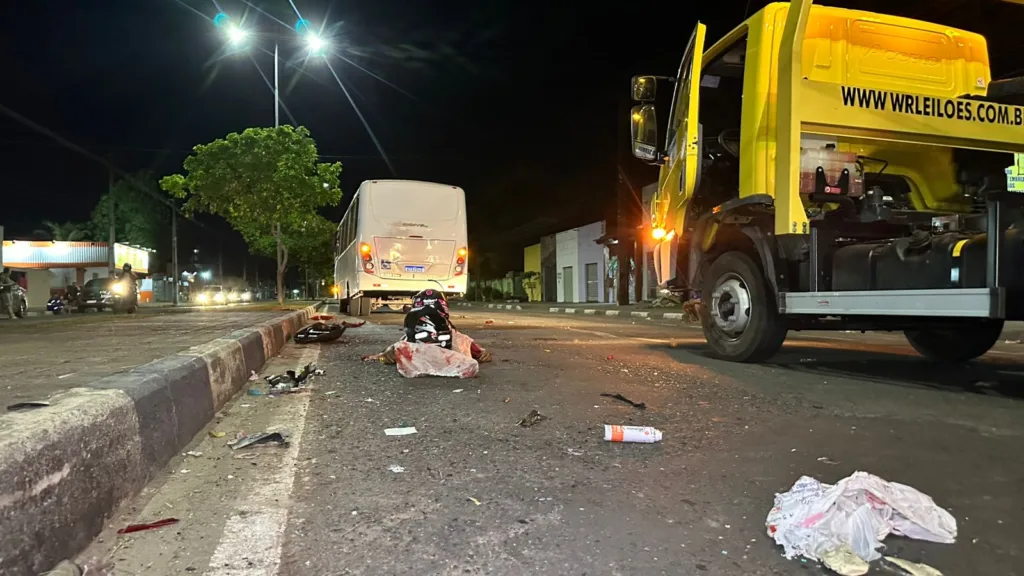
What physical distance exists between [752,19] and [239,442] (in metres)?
5.46

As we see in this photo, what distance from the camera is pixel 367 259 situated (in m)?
14.6

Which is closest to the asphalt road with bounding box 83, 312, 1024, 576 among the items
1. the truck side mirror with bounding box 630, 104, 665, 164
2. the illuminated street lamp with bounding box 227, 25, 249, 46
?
the truck side mirror with bounding box 630, 104, 665, 164

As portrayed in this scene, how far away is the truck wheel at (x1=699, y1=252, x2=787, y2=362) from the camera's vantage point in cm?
613

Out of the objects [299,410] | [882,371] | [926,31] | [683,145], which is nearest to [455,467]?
[299,410]

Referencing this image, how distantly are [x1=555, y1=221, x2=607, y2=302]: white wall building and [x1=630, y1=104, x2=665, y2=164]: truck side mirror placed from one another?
2252cm

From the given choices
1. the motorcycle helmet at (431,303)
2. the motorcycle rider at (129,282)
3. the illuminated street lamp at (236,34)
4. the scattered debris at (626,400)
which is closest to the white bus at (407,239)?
the illuminated street lamp at (236,34)

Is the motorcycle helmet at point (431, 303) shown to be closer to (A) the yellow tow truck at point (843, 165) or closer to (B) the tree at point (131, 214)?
(A) the yellow tow truck at point (843, 165)

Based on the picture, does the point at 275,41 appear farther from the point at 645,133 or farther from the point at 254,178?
the point at 645,133

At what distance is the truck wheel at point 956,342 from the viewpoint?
6188 mm

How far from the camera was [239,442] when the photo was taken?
3.60 metres

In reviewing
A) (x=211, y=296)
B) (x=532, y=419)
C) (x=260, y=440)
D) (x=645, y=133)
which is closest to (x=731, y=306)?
(x=645, y=133)

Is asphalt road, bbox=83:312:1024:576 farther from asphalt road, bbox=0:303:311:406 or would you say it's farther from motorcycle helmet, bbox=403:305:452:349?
asphalt road, bbox=0:303:311:406

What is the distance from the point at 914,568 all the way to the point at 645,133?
5.64m

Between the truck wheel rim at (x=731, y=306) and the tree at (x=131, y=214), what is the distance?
4756 centimetres
